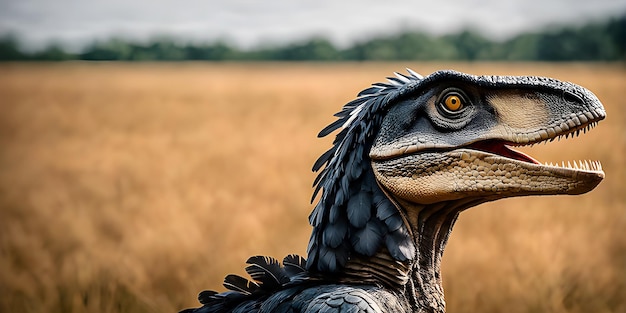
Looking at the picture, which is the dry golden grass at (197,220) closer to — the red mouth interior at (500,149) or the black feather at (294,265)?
the black feather at (294,265)

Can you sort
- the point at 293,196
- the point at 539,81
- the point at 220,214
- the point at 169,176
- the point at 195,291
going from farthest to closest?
the point at 169,176
the point at 293,196
the point at 220,214
the point at 195,291
the point at 539,81

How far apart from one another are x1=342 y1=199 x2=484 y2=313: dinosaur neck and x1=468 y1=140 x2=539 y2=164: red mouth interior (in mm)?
210

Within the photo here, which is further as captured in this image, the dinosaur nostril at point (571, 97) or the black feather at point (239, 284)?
the black feather at point (239, 284)

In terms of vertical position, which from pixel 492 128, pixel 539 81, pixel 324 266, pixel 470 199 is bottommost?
pixel 324 266

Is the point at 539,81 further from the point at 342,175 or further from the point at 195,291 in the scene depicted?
the point at 195,291

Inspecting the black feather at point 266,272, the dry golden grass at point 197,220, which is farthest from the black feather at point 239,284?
the dry golden grass at point 197,220

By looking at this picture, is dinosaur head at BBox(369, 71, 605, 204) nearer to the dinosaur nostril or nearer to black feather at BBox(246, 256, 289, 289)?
the dinosaur nostril

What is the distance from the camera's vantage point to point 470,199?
9.68 ft

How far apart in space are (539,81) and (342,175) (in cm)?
83

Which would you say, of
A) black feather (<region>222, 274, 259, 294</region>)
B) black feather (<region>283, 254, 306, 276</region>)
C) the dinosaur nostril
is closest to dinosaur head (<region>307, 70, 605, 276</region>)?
the dinosaur nostril

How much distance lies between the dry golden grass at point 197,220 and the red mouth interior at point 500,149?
155 inches

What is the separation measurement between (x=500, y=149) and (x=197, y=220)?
6.08m

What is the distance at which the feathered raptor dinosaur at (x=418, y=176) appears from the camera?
2793mm

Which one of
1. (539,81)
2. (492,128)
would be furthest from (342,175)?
(539,81)
